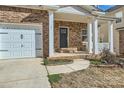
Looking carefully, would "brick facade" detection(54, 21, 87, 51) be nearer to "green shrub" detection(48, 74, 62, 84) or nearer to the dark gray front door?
the dark gray front door

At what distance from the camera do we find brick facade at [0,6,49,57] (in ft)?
39.1

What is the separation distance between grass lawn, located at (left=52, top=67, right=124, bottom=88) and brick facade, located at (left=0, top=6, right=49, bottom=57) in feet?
17.6

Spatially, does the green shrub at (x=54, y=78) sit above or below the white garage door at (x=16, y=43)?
below

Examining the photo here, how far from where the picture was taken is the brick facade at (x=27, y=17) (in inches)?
470

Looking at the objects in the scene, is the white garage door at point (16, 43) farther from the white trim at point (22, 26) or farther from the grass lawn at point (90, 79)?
the grass lawn at point (90, 79)

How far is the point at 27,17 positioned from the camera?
12.5 metres

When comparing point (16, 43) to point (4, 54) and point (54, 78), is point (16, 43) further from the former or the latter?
point (54, 78)

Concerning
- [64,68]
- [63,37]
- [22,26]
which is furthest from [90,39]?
[64,68]

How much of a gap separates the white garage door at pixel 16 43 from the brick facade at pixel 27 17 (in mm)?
874

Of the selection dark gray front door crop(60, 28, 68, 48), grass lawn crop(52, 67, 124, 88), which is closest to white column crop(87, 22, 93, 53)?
dark gray front door crop(60, 28, 68, 48)

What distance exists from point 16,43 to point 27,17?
6.92 feet

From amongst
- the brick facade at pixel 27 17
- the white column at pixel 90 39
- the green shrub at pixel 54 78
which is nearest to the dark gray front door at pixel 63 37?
the white column at pixel 90 39

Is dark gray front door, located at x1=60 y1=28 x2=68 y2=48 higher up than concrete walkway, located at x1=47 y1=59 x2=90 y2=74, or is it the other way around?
dark gray front door, located at x1=60 y1=28 x2=68 y2=48
